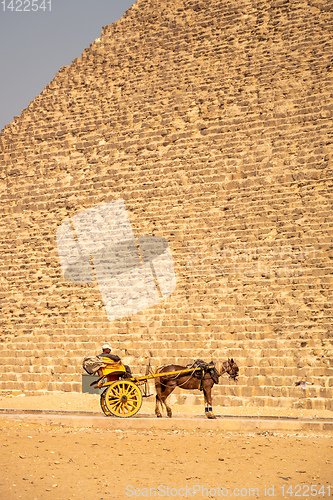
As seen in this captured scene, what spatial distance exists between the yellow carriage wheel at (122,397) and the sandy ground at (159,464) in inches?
24.6

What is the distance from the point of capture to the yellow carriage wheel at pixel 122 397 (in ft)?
26.1

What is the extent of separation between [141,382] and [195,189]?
6288mm

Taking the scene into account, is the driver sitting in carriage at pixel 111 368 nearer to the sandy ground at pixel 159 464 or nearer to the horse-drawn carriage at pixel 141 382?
the horse-drawn carriage at pixel 141 382

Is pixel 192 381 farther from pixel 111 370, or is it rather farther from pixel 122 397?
pixel 111 370

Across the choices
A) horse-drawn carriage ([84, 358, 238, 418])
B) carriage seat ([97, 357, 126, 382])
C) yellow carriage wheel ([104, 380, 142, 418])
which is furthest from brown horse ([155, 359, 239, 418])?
carriage seat ([97, 357, 126, 382])

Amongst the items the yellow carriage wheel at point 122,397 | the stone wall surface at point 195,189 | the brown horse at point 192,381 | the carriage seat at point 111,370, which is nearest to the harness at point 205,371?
the brown horse at point 192,381

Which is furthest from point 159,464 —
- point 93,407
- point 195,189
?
point 195,189

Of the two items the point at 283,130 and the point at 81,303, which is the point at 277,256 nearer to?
the point at 283,130

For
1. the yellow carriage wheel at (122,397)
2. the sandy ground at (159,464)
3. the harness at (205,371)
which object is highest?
the harness at (205,371)

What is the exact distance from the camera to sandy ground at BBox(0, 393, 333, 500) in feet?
16.3

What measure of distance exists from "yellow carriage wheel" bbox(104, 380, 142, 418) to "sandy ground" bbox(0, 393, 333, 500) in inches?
24.6

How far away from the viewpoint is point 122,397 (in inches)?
315

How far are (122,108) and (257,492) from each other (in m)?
13.1

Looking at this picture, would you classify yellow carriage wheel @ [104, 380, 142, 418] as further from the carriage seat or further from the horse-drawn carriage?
the carriage seat
